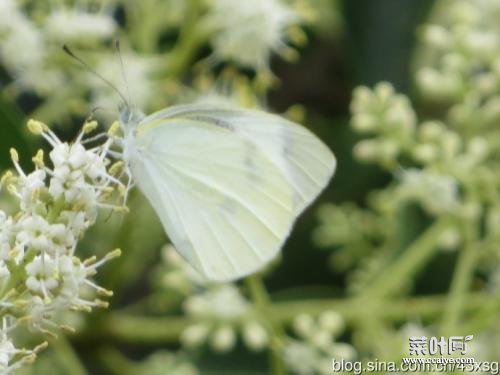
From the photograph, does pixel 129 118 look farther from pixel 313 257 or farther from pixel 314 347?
pixel 313 257

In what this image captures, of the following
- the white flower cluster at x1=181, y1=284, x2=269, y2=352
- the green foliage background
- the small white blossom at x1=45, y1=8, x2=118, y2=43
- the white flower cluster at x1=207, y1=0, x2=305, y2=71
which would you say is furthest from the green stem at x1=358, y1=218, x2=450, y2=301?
the small white blossom at x1=45, y1=8, x2=118, y2=43

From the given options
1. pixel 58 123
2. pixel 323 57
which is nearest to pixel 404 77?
pixel 323 57

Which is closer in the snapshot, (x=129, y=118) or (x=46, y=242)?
(x=46, y=242)

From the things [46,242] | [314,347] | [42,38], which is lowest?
[314,347]

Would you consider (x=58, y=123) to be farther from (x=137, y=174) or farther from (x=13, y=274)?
(x=13, y=274)

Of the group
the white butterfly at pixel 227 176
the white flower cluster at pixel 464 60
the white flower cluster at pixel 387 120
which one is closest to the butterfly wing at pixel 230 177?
the white butterfly at pixel 227 176

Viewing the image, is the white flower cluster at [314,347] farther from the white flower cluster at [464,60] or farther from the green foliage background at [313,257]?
the white flower cluster at [464,60]

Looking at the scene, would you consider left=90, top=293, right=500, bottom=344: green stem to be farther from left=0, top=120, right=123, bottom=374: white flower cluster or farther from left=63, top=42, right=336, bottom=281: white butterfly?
left=0, top=120, right=123, bottom=374: white flower cluster

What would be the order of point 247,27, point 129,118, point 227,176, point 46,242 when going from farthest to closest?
point 247,27 < point 227,176 < point 129,118 < point 46,242

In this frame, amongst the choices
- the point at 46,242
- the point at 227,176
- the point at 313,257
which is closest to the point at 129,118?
the point at 227,176
